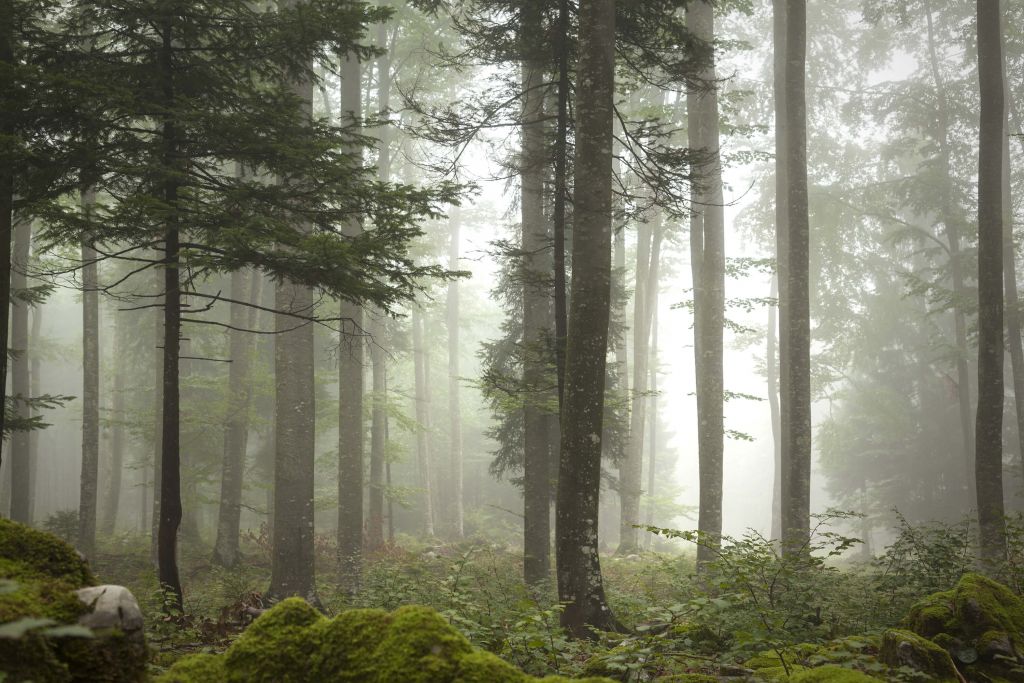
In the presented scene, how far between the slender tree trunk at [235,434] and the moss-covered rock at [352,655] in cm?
1365

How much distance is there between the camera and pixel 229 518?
52.5ft

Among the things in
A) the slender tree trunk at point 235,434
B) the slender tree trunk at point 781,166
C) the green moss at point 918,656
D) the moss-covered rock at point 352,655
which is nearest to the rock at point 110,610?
the moss-covered rock at point 352,655

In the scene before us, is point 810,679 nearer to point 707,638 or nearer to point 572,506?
point 707,638

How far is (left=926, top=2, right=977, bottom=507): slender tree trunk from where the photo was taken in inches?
815

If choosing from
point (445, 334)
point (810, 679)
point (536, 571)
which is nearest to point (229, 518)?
point (536, 571)

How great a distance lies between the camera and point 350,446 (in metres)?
13.4

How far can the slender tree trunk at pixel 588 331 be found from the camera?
670 cm

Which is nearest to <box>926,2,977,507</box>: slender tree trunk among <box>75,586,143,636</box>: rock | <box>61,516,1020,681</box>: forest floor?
<box>61,516,1020,681</box>: forest floor

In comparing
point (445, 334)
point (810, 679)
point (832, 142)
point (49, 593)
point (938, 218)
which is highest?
point (832, 142)

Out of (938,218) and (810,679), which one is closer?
(810,679)

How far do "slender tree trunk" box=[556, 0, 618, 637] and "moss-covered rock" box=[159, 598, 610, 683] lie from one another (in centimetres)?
400

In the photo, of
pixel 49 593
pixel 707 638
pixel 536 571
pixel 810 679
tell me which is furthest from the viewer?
pixel 536 571

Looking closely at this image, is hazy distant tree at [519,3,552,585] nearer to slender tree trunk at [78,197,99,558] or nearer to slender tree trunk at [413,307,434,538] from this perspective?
slender tree trunk at [78,197,99,558]

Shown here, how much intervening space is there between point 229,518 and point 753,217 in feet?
74.1
